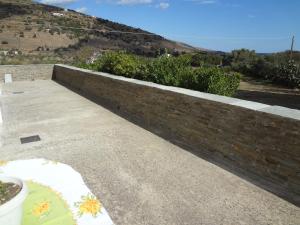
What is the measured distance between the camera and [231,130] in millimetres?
4367

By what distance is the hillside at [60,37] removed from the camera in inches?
827

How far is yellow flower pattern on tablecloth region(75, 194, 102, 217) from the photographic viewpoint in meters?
3.17

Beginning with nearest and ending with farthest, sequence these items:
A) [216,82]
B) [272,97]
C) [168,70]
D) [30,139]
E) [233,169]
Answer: [233,169] → [216,82] → [30,139] → [168,70] → [272,97]

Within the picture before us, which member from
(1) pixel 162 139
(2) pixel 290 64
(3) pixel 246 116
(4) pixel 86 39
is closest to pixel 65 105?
(1) pixel 162 139

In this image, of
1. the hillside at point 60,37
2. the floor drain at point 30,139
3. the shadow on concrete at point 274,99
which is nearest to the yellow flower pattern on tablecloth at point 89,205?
the floor drain at point 30,139

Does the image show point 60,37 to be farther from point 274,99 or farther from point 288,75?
A: point 274,99

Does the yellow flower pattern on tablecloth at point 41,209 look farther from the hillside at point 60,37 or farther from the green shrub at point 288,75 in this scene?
the hillside at point 60,37

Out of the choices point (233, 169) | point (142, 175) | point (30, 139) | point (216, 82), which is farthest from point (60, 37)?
point (233, 169)

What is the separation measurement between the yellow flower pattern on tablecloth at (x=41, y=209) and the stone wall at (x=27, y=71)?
1403 centimetres

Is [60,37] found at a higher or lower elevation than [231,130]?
higher

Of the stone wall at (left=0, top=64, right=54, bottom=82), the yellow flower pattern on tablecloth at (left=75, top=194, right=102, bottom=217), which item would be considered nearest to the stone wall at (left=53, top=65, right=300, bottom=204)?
the yellow flower pattern on tablecloth at (left=75, top=194, right=102, bottom=217)

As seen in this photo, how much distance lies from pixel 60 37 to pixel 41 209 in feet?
89.8

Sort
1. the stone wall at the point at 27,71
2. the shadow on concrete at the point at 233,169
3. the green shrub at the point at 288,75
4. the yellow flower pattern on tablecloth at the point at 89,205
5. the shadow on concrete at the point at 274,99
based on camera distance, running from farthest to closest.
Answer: the stone wall at the point at 27,71 → the green shrub at the point at 288,75 → the shadow on concrete at the point at 274,99 → the shadow on concrete at the point at 233,169 → the yellow flower pattern on tablecloth at the point at 89,205

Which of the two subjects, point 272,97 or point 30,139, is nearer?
point 30,139
